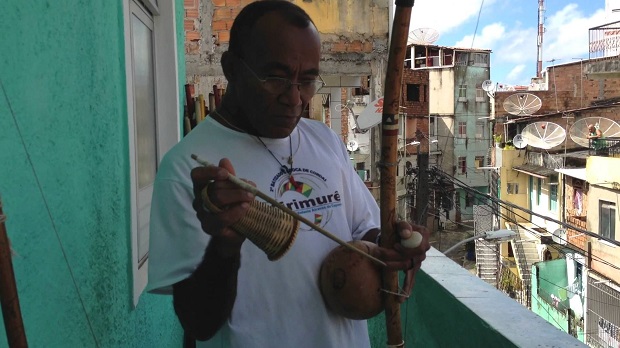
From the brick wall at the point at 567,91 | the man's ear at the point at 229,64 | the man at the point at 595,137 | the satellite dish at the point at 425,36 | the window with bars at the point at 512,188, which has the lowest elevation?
the window with bars at the point at 512,188

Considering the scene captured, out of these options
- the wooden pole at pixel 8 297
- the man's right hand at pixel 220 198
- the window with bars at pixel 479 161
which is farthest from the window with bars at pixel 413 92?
the wooden pole at pixel 8 297

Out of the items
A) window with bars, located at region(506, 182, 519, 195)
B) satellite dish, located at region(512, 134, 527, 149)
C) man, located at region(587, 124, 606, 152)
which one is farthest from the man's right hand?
window with bars, located at region(506, 182, 519, 195)

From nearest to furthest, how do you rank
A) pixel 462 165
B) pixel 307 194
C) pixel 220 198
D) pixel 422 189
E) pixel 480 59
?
pixel 220 198
pixel 307 194
pixel 422 189
pixel 462 165
pixel 480 59

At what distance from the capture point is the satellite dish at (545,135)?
21484 mm

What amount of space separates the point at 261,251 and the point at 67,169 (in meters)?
0.57

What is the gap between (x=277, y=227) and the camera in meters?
1.24

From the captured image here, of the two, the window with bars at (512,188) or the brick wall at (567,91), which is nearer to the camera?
the window with bars at (512,188)

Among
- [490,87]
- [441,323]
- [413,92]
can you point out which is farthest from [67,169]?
[413,92]

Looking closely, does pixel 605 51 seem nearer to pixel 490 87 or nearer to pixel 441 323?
pixel 490 87

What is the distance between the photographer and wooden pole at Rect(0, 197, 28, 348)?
0.76 metres

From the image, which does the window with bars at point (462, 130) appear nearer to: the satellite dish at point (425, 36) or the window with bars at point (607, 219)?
the satellite dish at point (425, 36)

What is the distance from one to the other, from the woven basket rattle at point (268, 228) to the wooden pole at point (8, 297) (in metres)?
0.46

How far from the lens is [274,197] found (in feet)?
4.85

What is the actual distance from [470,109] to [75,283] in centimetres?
3822
